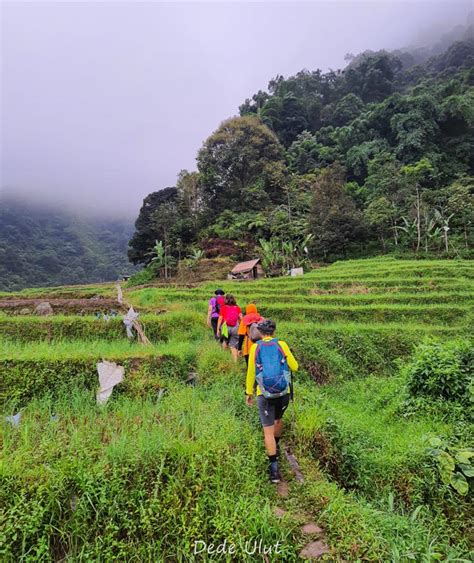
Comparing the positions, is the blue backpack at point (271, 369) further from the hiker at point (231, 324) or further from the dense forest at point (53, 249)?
the dense forest at point (53, 249)

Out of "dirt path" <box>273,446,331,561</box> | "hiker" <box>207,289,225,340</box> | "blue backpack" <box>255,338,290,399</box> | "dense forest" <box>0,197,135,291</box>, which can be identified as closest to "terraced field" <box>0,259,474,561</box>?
"dirt path" <box>273,446,331,561</box>

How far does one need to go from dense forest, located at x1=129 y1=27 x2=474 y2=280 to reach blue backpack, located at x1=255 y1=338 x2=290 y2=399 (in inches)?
958

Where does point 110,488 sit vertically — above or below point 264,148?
below

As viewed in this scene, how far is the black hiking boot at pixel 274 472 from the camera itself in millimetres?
3553

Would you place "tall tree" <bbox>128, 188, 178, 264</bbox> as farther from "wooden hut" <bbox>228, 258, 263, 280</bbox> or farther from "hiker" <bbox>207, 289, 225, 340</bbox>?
"hiker" <bbox>207, 289, 225, 340</bbox>

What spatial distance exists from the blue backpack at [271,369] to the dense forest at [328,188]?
24328 millimetres

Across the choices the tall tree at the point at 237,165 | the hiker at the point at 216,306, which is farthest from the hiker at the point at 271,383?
the tall tree at the point at 237,165

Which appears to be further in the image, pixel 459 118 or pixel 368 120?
pixel 368 120

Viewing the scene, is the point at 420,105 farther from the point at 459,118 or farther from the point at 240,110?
the point at 240,110

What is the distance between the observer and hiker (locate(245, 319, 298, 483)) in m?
3.72

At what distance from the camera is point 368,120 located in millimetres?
45094

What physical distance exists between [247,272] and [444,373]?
68.2 feet

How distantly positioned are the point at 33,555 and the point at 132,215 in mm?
96646

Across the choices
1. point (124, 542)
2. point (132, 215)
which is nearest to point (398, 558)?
point (124, 542)
